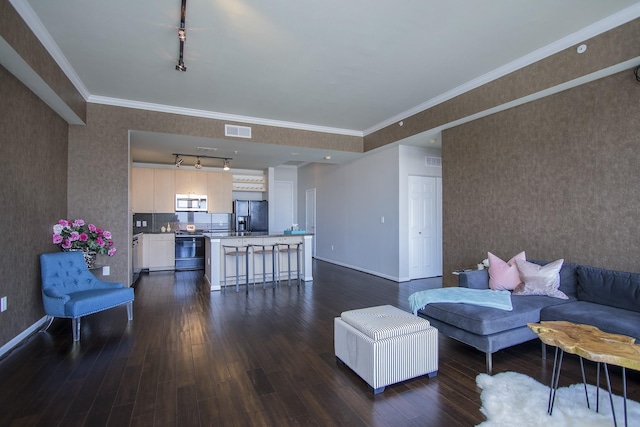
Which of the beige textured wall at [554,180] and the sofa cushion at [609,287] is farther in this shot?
the beige textured wall at [554,180]

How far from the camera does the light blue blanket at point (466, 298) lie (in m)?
2.80

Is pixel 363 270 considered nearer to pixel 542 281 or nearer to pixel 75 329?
pixel 542 281

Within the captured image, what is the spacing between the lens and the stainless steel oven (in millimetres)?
7465

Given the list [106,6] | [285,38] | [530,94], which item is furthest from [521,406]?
[106,6]

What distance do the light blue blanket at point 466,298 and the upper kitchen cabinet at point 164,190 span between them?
22.3ft

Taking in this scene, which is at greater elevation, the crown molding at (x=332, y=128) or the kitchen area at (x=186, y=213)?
the crown molding at (x=332, y=128)

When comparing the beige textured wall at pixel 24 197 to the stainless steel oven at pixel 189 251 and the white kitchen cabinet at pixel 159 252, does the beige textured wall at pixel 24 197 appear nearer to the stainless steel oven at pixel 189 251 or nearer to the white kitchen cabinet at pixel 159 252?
the white kitchen cabinet at pixel 159 252

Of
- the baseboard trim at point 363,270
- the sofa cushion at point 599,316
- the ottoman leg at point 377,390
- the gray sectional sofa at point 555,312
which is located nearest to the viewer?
the ottoman leg at point 377,390

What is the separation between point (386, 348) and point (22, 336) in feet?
11.7

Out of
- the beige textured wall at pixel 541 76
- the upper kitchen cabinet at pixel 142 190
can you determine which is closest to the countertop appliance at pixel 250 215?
the upper kitchen cabinet at pixel 142 190

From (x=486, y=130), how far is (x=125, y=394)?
4.80m

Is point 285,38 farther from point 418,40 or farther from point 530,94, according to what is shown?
point 530,94

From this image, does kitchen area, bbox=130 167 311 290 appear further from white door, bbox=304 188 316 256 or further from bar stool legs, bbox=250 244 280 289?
white door, bbox=304 188 316 256

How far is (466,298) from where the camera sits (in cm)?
296
